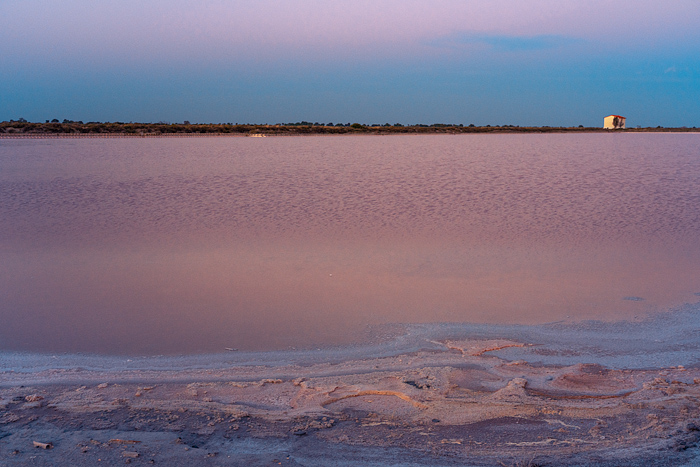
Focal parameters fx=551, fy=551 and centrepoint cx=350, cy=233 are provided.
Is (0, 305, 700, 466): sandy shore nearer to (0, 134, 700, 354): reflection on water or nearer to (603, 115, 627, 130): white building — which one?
(0, 134, 700, 354): reflection on water

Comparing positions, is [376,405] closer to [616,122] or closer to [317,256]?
[317,256]

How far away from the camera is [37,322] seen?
16.0 feet

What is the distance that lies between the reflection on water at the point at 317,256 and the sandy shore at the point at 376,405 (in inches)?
22.8

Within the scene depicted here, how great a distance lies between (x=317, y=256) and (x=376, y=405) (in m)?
3.96

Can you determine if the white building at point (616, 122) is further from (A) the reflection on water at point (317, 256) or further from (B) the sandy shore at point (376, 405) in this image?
(B) the sandy shore at point (376, 405)

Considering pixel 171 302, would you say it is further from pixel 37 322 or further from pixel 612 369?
pixel 612 369

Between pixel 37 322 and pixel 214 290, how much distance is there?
162 centimetres

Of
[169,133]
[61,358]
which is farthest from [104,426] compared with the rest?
[169,133]

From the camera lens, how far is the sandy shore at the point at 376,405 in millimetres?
2701

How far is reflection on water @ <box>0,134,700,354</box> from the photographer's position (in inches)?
194

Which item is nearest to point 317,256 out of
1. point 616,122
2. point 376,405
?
point 376,405

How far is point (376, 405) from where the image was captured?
322 centimetres

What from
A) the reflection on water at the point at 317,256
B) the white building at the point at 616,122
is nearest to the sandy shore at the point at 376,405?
the reflection on water at the point at 317,256

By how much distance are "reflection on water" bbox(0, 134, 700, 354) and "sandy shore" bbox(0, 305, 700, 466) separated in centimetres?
58
